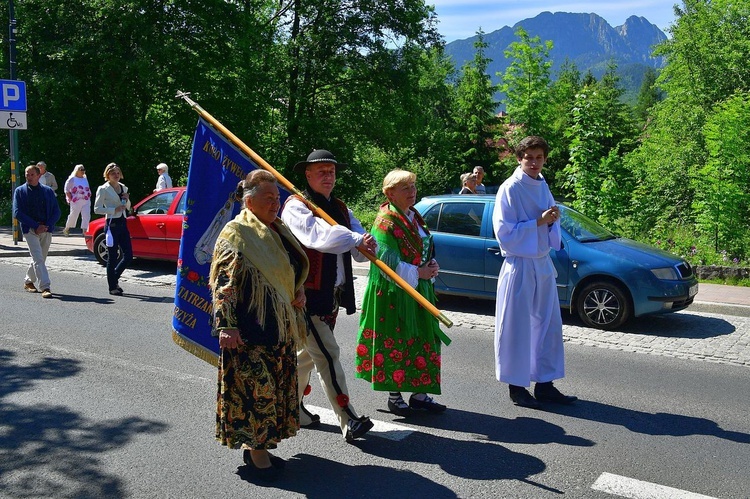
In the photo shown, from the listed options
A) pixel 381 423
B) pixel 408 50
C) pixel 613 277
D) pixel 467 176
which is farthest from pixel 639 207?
pixel 408 50

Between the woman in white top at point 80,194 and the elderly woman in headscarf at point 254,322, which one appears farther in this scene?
the woman in white top at point 80,194

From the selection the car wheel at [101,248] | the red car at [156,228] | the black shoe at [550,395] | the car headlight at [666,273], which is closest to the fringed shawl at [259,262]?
the black shoe at [550,395]

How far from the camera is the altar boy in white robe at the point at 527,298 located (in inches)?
238

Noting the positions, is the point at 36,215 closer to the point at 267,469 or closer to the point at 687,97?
the point at 267,469

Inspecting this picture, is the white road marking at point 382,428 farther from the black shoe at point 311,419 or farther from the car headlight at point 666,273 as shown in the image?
the car headlight at point 666,273

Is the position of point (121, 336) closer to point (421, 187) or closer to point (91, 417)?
point (91, 417)

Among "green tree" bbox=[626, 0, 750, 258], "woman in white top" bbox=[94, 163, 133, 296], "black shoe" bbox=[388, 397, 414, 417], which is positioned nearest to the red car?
"woman in white top" bbox=[94, 163, 133, 296]

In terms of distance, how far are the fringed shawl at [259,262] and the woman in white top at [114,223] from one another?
23.8 feet

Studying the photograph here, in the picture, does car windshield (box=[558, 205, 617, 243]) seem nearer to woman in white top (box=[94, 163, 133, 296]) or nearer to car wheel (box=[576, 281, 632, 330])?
car wheel (box=[576, 281, 632, 330])

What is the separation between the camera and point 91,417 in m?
5.62

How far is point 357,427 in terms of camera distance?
5062 mm

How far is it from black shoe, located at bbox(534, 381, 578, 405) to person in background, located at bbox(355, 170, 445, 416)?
1049 millimetres

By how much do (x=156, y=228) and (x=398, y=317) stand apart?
864cm

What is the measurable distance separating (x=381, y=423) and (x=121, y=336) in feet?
13.0
